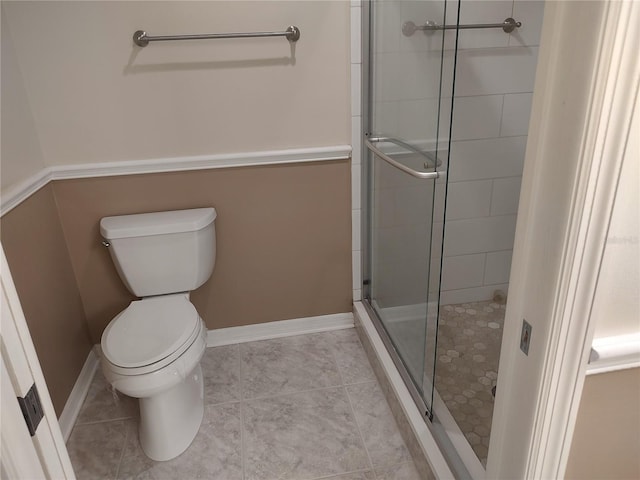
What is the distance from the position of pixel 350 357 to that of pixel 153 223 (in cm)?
107

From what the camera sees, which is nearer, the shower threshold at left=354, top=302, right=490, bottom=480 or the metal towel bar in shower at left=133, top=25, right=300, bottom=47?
the shower threshold at left=354, top=302, right=490, bottom=480

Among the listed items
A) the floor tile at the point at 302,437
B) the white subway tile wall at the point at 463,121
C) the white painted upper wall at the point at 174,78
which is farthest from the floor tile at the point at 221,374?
the white painted upper wall at the point at 174,78

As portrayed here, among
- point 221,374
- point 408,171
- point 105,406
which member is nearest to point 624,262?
point 408,171

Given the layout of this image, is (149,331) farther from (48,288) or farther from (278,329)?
(278,329)

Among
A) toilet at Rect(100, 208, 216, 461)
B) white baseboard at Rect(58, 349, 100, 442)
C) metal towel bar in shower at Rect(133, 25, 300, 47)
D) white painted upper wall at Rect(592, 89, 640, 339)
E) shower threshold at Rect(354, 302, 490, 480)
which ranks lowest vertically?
white baseboard at Rect(58, 349, 100, 442)

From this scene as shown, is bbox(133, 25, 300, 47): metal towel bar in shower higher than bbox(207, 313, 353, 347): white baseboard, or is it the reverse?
bbox(133, 25, 300, 47): metal towel bar in shower

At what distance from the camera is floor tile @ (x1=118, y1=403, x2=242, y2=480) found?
5.64 feet

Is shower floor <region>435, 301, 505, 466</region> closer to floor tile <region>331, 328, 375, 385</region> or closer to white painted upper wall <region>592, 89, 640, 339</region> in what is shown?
floor tile <region>331, 328, 375, 385</region>

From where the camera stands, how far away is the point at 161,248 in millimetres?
1979

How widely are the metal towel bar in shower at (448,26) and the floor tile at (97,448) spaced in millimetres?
1839

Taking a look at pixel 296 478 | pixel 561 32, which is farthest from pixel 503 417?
pixel 296 478

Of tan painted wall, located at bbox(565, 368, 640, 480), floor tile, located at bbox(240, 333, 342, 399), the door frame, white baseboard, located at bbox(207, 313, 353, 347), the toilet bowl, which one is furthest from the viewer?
white baseboard, located at bbox(207, 313, 353, 347)

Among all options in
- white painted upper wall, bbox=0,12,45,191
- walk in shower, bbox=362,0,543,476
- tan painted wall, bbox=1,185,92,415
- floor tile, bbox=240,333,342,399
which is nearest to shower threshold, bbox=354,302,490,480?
walk in shower, bbox=362,0,543,476

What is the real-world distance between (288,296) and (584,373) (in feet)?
5.52
